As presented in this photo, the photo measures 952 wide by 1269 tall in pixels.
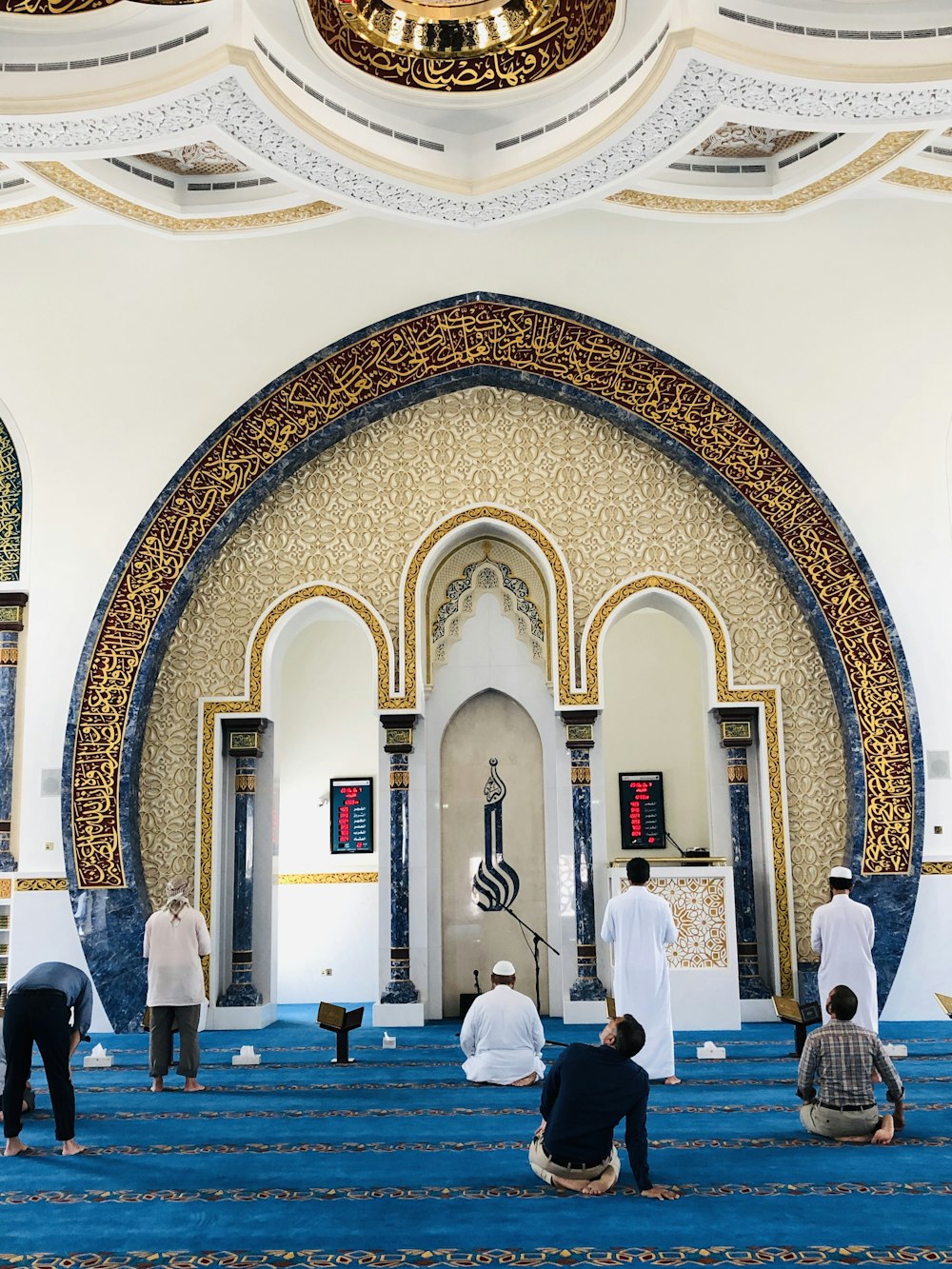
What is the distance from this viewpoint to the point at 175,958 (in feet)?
16.1

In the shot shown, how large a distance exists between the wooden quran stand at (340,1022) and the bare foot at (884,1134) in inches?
96.3

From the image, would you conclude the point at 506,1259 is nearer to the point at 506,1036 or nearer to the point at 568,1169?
the point at 568,1169

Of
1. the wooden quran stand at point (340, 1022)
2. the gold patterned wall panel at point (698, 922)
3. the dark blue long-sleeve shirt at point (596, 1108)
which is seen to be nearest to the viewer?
the dark blue long-sleeve shirt at point (596, 1108)

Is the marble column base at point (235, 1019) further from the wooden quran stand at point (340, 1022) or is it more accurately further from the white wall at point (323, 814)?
the white wall at point (323, 814)

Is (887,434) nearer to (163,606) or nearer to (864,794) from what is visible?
(864,794)

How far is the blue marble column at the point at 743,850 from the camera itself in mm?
6555

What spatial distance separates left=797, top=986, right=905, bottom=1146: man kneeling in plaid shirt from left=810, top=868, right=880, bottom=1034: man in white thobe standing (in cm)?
106

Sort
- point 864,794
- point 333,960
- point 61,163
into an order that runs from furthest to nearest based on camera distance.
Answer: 1. point 333,960
2. point 864,794
3. point 61,163

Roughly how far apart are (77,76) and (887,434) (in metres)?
4.50

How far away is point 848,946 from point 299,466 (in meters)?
4.17

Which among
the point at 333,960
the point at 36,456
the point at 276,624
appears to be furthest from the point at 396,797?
the point at 36,456

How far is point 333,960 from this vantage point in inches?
342

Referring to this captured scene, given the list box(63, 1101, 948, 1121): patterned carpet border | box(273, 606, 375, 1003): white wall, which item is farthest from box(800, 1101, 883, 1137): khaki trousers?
box(273, 606, 375, 1003): white wall

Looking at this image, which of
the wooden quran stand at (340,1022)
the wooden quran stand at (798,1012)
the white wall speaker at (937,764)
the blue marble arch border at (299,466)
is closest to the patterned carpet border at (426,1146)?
the wooden quran stand at (798,1012)
